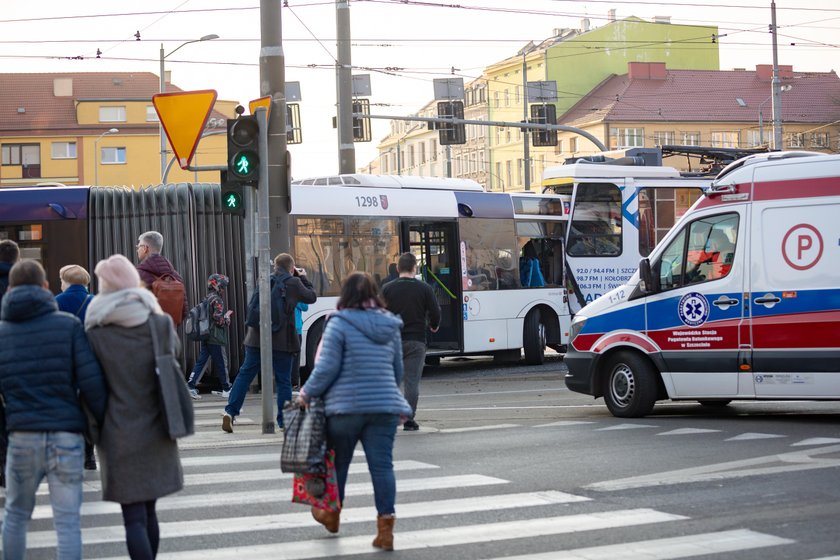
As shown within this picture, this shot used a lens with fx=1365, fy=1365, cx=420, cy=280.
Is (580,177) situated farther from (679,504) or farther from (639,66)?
(639,66)

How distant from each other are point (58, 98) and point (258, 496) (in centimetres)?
8225

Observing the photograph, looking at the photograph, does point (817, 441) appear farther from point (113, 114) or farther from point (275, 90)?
point (113, 114)

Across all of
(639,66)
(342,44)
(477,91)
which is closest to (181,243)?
(342,44)

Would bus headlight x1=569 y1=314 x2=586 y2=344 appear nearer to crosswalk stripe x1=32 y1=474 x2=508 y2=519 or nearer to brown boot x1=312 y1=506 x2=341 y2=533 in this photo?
crosswalk stripe x1=32 y1=474 x2=508 y2=519

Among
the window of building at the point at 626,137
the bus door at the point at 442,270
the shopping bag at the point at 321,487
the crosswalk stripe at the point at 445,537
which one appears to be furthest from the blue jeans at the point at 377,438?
the window of building at the point at 626,137

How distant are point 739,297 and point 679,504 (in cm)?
508

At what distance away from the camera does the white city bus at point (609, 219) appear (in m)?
24.4

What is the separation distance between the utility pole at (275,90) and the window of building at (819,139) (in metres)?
72.8

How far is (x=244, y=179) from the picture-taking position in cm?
1348

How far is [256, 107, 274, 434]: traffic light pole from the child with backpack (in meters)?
4.33

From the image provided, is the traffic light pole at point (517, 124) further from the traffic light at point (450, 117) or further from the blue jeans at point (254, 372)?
the blue jeans at point (254, 372)

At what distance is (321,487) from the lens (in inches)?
313

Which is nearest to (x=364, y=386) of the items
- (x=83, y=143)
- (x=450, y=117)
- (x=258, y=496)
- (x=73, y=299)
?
(x=258, y=496)

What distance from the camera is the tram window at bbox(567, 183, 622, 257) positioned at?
24.5 metres
